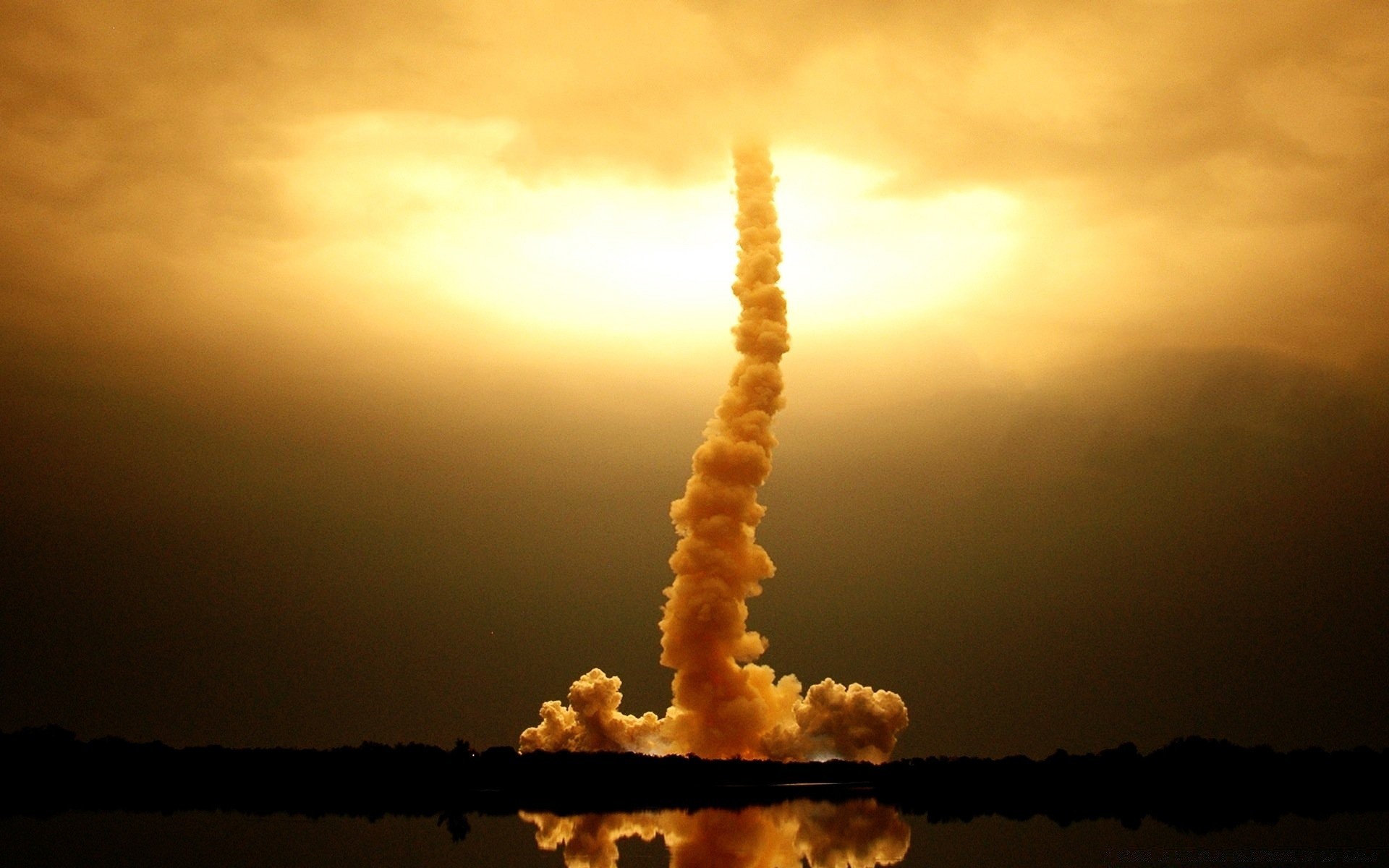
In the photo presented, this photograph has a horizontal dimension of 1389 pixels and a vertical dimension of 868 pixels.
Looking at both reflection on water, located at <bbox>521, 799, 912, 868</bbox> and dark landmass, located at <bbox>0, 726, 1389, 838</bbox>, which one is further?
dark landmass, located at <bbox>0, 726, 1389, 838</bbox>

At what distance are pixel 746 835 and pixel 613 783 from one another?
4206cm

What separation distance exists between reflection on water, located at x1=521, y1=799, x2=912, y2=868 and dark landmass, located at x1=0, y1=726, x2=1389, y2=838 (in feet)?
15.3

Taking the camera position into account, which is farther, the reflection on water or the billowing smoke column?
the billowing smoke column

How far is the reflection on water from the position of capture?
5556 centimetres

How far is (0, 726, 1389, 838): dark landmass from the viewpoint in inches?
3474

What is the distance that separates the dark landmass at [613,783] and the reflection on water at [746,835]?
4.65 m

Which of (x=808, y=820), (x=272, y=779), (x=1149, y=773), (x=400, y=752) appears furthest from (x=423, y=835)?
(x=1149, y=773)

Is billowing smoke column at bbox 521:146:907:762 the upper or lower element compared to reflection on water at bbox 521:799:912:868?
upper

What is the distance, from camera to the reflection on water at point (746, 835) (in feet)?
182

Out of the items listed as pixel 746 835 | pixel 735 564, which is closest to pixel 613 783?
pixel 735 564

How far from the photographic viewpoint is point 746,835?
65562 millimetres

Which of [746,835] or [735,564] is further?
[735,564]

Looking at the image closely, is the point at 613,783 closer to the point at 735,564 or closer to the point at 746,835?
the point at 735,564

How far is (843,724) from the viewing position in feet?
352
